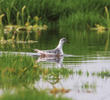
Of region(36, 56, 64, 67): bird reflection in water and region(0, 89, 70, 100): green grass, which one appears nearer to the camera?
region(0, 89, 70, 100): green grass

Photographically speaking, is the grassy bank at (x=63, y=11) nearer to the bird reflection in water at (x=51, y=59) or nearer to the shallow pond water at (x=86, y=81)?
the bird reflection in water at (x=51, y=59)

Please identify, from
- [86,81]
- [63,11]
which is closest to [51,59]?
[86,81]

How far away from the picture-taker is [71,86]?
33.9 feet

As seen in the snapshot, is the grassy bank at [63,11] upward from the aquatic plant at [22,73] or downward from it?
upward

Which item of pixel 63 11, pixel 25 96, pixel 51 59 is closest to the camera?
pixel 25 96

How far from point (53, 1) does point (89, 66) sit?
1973 cm

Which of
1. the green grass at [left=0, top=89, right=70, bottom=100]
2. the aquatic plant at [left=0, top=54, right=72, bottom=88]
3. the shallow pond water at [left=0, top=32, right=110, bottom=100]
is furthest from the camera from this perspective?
the aquatic plant at [left=0, top=54, right=72, bottom=88]

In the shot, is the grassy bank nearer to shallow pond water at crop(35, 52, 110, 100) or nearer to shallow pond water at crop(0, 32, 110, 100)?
shallow pond water at crop(0, 32, 110, 100)

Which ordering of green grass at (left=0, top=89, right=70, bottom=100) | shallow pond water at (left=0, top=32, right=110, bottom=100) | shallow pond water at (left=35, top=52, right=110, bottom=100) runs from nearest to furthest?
1. green grass at (left=0, top=89, right=70, bottom=100)
2. shallow pond water at (left=35, top=52, right=110, bottom=100)
3. shallow pond water at (left=0, top=32, right=110, bottom=100)

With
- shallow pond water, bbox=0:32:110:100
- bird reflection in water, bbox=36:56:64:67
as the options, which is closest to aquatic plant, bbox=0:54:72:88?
shallow pond water, bbox=0:32:110:100

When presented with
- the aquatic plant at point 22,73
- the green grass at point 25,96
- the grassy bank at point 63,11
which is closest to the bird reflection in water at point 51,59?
the aquatic plant at point 22,73

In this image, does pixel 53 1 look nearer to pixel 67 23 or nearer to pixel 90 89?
pixel 67 23

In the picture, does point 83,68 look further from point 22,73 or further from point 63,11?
point 63,11

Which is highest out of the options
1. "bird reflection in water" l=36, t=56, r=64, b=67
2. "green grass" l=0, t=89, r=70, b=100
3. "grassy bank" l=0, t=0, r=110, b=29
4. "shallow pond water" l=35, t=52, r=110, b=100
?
"grassy bank" l=0, t=0, r=110, b=29
